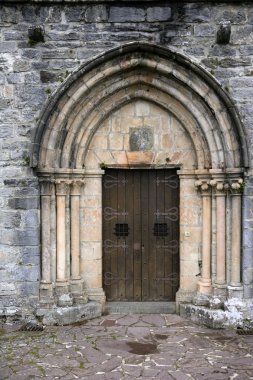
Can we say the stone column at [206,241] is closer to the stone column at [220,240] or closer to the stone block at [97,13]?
the stone column at [220,240]

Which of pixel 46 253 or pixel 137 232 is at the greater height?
pixel 137 232

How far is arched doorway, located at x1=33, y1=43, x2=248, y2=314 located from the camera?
6.06 m

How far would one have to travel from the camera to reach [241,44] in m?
6.04

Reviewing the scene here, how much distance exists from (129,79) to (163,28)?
0.79m

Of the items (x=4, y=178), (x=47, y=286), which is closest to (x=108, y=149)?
(x=4, y=178)

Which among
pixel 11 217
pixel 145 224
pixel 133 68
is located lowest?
pixel 145 224

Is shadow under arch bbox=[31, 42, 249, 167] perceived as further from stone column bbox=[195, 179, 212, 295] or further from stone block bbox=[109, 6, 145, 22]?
stone column bbox=[195, 179, 212, 295]

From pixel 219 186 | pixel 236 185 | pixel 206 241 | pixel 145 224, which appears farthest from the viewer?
pixel 145 224

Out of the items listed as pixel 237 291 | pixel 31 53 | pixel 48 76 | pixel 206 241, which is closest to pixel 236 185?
pixel 206 241

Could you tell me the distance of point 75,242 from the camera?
6.41m

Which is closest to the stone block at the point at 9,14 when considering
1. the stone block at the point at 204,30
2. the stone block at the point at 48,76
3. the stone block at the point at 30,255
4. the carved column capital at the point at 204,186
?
the stone block at the point at 48,76

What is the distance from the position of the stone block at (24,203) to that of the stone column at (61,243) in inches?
11.6

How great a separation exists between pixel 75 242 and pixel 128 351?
174 cm

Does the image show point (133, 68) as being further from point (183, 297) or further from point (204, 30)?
point (183, 297)
